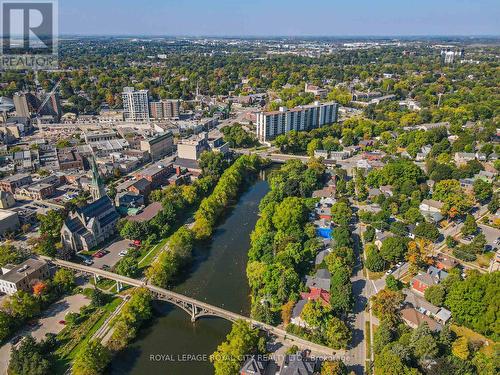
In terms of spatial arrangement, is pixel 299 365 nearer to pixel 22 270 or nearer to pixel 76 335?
pixel 76 335

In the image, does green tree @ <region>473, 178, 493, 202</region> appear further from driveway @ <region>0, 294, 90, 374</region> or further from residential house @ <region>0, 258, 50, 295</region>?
residential house @ <region>0, 258, 50, 295</region>

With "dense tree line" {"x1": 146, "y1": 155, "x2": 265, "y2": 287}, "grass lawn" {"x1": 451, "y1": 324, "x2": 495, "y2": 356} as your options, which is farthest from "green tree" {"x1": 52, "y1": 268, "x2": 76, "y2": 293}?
"grass lawn" {"x1": 451, "y1": 324, "x2": 495, "y2": 356}

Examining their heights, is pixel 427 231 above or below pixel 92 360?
above

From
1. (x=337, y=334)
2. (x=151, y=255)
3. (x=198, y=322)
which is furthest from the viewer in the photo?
(x=151, y=255)

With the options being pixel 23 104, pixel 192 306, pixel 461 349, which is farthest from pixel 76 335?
pixel 23 104

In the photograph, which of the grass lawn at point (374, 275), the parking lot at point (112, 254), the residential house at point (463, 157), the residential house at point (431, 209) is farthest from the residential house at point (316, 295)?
the residential house at point (463, 157)
